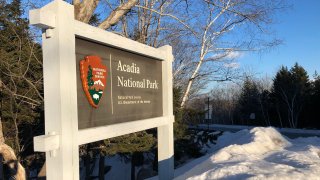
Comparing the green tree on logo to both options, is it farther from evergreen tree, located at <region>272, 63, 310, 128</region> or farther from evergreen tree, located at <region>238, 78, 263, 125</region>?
evergreen tree, located at <region>238, 78, 263, 125</region>

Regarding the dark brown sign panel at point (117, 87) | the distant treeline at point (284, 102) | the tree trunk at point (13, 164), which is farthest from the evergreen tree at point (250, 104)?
the dark brown sign panel at point (117, 87)

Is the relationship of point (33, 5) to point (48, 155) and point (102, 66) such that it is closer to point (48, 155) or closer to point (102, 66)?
point (102, 66)

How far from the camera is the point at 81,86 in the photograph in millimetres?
4238

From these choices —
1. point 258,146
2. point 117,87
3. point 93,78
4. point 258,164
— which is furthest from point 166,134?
point 93,78

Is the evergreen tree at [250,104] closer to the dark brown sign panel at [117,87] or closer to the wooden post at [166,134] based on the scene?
the wooden post at [166,134]

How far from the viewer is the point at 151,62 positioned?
654cm

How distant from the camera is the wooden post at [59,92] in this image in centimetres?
386

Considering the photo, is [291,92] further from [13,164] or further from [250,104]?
[13,164]

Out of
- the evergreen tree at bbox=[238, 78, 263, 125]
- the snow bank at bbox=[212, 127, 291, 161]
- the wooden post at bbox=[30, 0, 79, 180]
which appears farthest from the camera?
the evergreen tree at bbox=[238, 78, 263, 125]

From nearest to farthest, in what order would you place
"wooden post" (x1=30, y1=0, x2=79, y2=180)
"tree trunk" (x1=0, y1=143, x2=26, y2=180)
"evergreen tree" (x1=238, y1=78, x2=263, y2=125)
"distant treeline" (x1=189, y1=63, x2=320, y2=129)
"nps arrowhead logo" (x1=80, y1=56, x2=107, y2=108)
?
"wooden post" (x1=30, y1=0, x2=79, y2=180), "nps arrowhead logo" (x1=80, y1=56, x2=107, y2=108), "tree trunk" (x1=0, y1=143, x2=26, y2=180), "distant treeline" (x1=189, y1=63, x2=320, y2=129), "evergreen tree" (x1=238, y1=78, x2=263, y2=125)

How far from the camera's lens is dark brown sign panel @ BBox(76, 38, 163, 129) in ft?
14.3

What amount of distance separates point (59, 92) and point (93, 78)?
0.68 metres

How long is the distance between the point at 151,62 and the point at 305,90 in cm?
3360

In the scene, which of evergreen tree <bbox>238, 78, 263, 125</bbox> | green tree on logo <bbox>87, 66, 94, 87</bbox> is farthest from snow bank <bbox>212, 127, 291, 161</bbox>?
evergreen tree <bbox>238, 78, 263, 125</bbox>
